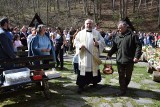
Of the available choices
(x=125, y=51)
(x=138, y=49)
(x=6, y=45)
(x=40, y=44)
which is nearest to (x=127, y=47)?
(x=125, y=51)

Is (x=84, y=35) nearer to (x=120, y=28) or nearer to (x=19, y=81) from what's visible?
(x=120, y=28)

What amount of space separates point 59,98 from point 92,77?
1.42 metres

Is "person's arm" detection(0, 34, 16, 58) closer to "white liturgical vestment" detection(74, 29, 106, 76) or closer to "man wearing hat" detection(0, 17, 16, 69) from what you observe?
"man wearing hat" detection(0, 17, 16, 69)

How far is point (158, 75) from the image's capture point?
10.0 m

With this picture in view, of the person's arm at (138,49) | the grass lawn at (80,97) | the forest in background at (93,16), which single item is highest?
the forest in background at (93,16)

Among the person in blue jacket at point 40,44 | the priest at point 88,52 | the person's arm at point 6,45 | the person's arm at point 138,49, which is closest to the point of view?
the person's arm at point 6,45

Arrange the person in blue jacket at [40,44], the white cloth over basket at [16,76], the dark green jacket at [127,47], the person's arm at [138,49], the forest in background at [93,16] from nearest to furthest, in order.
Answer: the white cloth over basket at [16,76], the person's arm at [138,49], the dark green jacket at [127,47], the person in blue jacket at [40,44], the forest in background at [93,16]

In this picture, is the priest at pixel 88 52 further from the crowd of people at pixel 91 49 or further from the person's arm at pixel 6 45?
the person's arm at pixel 6 45

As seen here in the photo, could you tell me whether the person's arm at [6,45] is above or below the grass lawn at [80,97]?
above

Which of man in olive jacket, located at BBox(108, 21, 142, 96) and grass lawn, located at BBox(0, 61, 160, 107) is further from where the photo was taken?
man in olive jacket, located at BBox(108, 21, 142, 96)

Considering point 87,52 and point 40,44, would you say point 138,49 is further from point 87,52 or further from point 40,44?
point 40,44

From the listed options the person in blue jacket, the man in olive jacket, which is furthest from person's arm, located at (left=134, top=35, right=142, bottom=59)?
the person in blue jacket

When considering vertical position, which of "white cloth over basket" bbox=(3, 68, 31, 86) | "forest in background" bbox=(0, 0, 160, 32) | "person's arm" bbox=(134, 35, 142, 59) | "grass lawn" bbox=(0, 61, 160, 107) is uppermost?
"forest in background" bbox=(0, 0, 160, 32)

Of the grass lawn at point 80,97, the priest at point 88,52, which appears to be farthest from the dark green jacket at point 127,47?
the grass lawn at point 80,97
